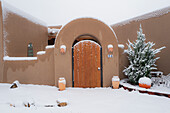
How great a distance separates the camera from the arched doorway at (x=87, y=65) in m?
5.91

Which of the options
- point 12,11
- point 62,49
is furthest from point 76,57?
point 12,11

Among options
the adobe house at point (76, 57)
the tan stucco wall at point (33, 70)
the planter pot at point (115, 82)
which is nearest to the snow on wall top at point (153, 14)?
the adobe house at point (76, 57)

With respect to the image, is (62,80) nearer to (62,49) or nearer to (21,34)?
(62,49)

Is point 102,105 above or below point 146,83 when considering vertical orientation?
below

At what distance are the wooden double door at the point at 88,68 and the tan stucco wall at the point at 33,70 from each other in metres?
1.48

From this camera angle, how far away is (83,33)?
19.5 ft

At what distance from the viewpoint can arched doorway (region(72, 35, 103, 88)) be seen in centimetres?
591

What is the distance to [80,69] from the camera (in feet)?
19.5

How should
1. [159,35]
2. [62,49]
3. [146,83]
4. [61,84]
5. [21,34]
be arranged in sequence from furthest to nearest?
[21,34], [159,35], [62,49], [61,84], [146,83]

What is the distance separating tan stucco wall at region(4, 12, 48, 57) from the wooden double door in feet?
17.5

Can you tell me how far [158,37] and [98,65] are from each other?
532 cm

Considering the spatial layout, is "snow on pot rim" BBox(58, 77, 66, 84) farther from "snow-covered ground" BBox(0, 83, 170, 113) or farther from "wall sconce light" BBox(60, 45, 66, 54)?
A: "wall sconce light" BBox(60, 45, 66, 54)

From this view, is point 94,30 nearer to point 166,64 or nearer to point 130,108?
point 130,108

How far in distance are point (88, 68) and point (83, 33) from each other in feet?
6.50
